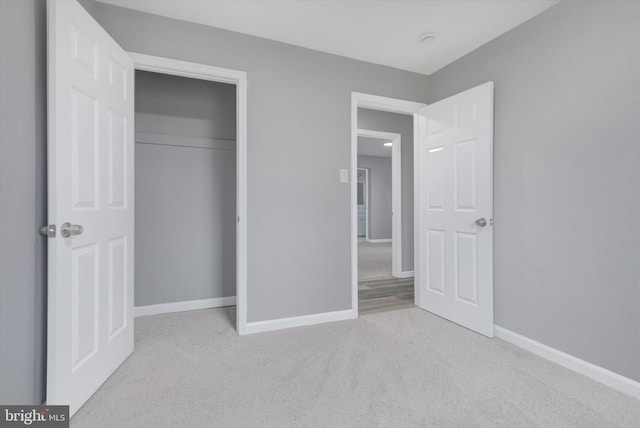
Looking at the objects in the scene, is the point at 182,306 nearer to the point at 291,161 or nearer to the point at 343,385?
the point at 291,161

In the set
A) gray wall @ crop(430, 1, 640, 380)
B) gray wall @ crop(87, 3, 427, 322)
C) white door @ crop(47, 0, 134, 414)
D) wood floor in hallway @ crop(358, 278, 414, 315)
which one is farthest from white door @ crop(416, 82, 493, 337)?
white door @ crop(47, 0, 134, 414)

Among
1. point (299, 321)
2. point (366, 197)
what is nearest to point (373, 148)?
point (366, 197)

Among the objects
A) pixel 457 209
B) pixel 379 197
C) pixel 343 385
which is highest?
pixel 379 197

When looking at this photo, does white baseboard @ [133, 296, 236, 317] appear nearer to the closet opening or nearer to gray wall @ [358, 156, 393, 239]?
the closet opening

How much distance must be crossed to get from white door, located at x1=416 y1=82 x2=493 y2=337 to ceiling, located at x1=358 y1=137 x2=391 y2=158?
3535mm

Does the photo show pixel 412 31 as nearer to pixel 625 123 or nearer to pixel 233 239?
pixel 625 123

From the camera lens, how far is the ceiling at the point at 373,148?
6763mm

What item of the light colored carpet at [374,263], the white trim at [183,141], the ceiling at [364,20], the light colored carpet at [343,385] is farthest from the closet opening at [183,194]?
the light colored carpet at [374,263]

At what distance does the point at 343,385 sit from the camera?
1.74 m

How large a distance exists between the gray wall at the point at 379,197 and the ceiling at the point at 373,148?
0.29 metres

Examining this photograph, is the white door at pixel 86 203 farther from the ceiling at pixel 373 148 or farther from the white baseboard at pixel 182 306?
the ceiling at pixel 373 148

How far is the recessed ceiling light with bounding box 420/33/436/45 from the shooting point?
2.44 meters
